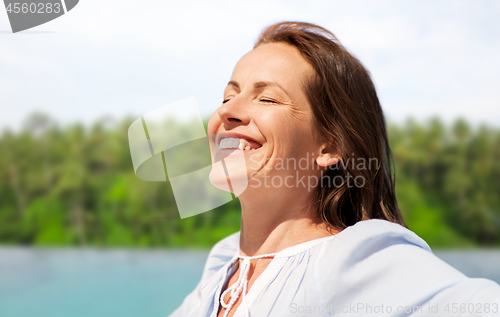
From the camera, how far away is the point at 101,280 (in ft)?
19.8

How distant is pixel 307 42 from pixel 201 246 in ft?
26.4

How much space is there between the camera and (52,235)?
8.48 metres

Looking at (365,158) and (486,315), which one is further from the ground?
(365,158)

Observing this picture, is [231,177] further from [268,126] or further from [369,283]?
[369,283]

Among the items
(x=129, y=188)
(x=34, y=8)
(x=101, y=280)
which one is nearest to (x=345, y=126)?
(x=34, y=8)

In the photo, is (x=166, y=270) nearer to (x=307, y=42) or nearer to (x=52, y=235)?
(x=52, y=235)

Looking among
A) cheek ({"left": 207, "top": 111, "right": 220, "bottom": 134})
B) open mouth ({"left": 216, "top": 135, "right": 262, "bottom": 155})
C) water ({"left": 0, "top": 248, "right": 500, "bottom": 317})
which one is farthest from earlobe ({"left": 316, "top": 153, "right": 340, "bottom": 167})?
water ({"left": 0, "top": 248, "right": 500, "bottom": 317})

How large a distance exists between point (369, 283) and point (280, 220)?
11.8 inches

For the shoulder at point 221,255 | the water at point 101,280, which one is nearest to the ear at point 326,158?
the shoulder at point 221,255

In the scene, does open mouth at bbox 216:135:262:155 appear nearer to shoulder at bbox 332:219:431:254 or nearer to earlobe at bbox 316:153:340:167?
earlobe at bbox 316:153:340:167

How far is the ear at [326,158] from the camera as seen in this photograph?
3.06ft

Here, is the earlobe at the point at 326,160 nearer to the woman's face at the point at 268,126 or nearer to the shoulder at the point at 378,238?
the woman's face at the point at 268,126

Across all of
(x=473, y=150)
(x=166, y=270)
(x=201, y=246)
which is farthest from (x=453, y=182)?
(x=166, y=270)
